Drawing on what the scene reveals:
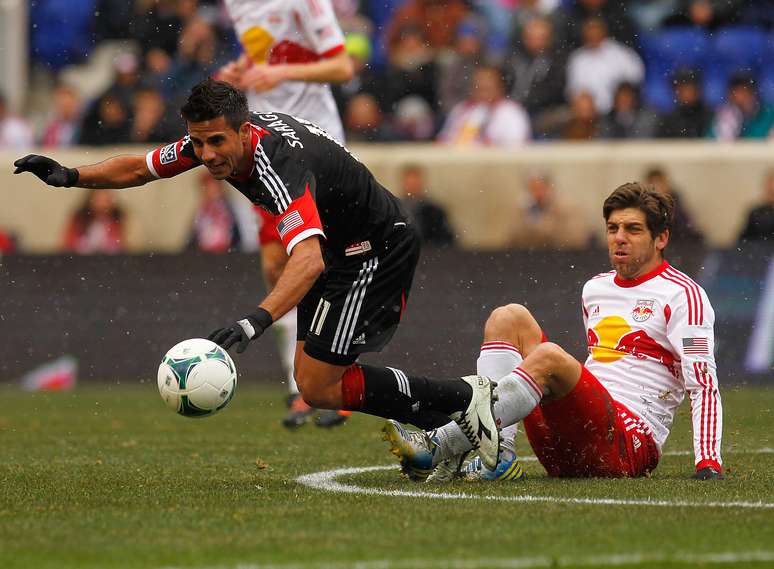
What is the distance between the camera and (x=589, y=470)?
6.64 metres

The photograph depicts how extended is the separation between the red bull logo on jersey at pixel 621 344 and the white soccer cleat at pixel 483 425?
640 mm

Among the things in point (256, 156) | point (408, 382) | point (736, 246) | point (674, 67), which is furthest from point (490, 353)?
point (674, 67)

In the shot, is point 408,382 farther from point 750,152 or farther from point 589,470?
point 750,152

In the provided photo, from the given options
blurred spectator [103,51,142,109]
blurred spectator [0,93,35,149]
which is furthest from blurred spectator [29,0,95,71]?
blurred spectator [103,51,142,109]

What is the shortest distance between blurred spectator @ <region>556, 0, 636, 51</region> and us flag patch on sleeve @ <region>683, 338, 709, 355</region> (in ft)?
31.1

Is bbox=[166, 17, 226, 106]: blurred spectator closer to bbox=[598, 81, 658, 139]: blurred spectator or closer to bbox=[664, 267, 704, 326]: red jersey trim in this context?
bbox=[598, 81, 658, 139]: blurred spectator

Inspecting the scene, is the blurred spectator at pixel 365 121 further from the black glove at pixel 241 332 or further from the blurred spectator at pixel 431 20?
the black glove at pixel 241 332

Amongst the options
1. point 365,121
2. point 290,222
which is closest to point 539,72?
point 365,121

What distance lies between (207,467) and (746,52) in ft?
33.6

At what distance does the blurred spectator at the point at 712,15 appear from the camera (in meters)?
15.9

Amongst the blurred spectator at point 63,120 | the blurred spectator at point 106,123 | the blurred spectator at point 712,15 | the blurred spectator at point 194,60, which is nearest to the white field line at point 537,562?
the blurred spectator at point 106,123

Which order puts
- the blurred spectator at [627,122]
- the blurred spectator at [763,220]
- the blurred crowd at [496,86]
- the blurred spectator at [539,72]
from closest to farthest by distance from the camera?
the blurred spectator at [763,220] → the blurred crowd at [496,86] → the blurred spectator at [627,122] → the blurred spectator at [539,72]

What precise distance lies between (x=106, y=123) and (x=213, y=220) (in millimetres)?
2026

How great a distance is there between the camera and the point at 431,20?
1688 cm
